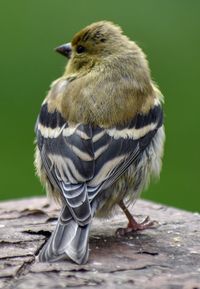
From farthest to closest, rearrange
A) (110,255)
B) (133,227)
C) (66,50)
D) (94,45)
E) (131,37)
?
(131,37)
(66,50)
(94,45)
(133,227)
(110,255)

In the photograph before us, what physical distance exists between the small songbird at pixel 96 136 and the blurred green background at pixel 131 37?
15.3 feet

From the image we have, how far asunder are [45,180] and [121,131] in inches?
28.0

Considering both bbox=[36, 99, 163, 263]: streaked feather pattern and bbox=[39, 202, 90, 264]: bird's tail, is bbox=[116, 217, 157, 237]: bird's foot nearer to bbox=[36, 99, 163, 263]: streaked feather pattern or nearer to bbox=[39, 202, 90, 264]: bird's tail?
bbox=[36, 99, 163, 263]: streaked feather pattern

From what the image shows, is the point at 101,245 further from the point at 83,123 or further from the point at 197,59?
the point at 197,59

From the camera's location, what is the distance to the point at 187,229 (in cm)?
879

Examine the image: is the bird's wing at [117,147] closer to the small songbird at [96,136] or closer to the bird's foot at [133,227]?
the small songbird at [96,136]

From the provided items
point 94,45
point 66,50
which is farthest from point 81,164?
point 66,50

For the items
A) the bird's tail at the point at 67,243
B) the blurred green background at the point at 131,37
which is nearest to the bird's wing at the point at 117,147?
the bird's tail at the point at 67,243

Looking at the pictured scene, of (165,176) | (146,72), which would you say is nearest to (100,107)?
(146,72)

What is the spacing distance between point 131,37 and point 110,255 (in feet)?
31.2

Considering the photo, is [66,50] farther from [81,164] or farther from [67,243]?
[67,243]

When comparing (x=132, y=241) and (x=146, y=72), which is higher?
(x=146, y=72)

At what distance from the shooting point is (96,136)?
27.2 feet

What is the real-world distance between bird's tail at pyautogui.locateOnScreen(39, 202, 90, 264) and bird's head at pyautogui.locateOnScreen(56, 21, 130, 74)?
1681mm
